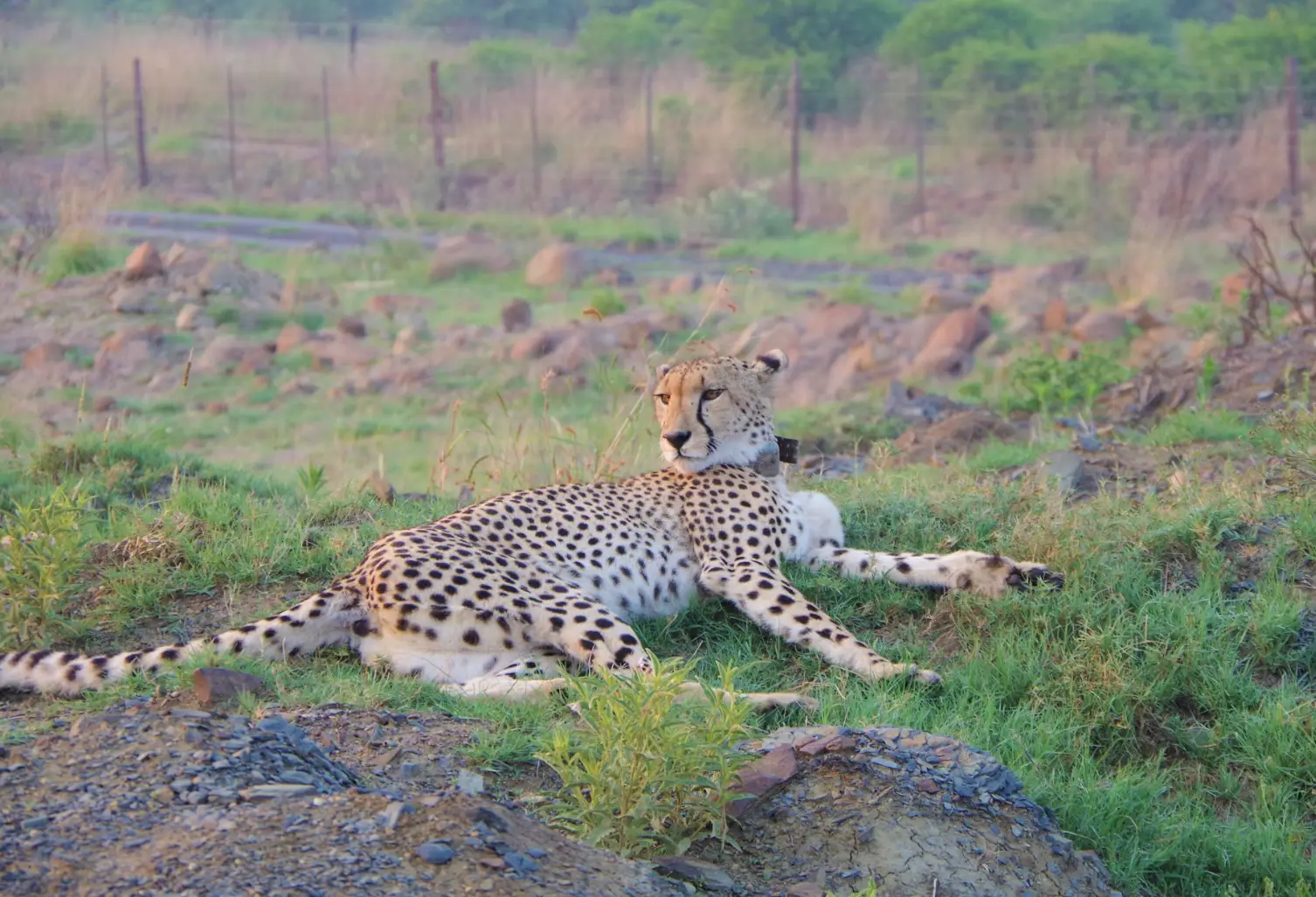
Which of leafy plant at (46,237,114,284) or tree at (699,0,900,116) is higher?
tree at (699,0,900,116)

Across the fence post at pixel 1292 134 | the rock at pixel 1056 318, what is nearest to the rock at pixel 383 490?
the rock at pixel 1056 318

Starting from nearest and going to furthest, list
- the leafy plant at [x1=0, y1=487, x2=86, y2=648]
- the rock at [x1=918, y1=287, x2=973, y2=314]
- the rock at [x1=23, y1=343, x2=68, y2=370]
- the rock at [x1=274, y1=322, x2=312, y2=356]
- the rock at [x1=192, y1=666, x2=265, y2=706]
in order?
1. the rock at [x1=192, y1=666, x2=265, y2=706]
2. the leafy plant at [x1=0, y1=487, x2=86, y2=648]
3. the rock at [x1=23, y1=343, x2=68, y2=370]
4. the rock at [x1=274, y1=322, x2=312, y2=356]
5. the rock at [x1=918, y1=287, x2=973, y2=314]

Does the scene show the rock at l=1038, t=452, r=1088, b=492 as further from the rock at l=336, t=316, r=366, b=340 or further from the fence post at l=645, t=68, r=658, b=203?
the fence post at l=645, t=68, r=658, b=203

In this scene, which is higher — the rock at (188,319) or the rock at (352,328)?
the rock at (188,319)

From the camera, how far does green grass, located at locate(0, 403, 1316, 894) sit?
373cm

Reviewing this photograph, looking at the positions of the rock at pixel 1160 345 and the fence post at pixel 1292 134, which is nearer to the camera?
the rock at pixel 1160 345

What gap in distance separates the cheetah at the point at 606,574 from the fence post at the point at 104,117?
14.9 meters

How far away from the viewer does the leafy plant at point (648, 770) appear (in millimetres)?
3125

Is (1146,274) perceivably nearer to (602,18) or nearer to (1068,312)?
(1068,312)

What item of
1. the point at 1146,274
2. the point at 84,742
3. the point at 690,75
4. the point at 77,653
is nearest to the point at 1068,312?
the point at 1146,274

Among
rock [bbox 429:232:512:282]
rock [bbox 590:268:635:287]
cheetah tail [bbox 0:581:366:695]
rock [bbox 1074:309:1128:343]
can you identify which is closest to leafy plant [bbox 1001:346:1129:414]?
rock [bbox 1074:309:1128:343]

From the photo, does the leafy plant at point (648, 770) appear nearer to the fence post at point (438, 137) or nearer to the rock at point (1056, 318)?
the rock at point (1056, 318)

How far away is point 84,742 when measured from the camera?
3.19m

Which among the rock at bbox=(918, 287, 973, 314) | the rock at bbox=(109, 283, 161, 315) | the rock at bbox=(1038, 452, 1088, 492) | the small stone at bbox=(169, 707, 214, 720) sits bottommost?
the rock at bbox=(918, 287, 973, 314)
